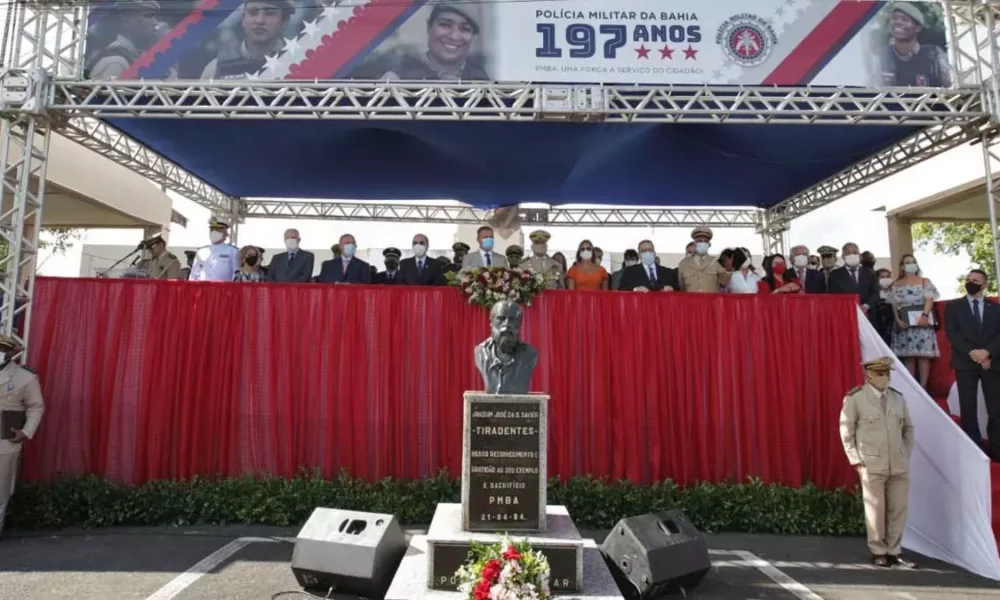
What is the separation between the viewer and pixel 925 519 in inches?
211

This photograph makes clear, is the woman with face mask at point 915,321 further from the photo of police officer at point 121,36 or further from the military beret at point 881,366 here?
the photo of police officer at point 121,36

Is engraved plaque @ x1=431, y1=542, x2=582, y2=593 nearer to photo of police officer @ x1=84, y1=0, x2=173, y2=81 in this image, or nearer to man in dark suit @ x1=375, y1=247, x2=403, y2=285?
man in dark suit @ x1=375, y1=247, x2=403, y2=285

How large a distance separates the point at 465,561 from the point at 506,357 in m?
1.32

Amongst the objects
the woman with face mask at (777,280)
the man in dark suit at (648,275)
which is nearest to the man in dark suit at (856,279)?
the woman with face mask at (777,280)

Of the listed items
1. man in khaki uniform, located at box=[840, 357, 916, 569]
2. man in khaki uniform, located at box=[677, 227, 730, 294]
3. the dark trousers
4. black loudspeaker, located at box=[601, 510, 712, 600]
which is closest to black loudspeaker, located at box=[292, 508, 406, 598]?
black loudspeaker, located at box=[601, 510, 712, 600]

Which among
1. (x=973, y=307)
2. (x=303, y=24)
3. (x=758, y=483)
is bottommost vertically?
(x=758, y=483)

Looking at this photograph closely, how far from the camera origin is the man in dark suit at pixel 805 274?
728 cm

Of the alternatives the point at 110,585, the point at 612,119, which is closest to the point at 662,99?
the point at 612,119

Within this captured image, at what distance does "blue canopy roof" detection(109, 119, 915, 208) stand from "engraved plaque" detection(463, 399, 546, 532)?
3.85m

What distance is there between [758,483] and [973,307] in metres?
2.82

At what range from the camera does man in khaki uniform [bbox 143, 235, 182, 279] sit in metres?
7.36

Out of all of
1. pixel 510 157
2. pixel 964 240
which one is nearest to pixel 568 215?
pixel 510 157

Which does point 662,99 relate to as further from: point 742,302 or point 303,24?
point 303,24

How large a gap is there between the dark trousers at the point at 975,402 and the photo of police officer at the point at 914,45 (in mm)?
2957
